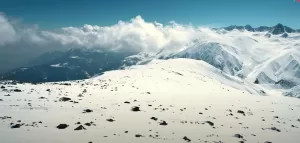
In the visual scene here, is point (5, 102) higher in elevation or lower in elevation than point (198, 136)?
higher

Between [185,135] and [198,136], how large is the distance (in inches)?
47.3

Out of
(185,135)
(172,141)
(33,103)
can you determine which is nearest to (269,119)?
(185,135)

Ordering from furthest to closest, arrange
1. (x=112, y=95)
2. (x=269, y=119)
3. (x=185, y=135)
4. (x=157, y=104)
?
(x=112, y=95)
(x=157, y=104)
(x=269, y=119)
(x=185, y=135)

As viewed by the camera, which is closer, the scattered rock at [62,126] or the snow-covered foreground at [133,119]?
the snow-covered foreground at [133,119]

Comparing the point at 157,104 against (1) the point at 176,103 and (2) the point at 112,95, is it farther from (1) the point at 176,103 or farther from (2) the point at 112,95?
(2) the point at 112,95

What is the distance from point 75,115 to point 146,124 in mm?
7779

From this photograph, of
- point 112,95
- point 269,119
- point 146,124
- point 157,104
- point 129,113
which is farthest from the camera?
point 112,95

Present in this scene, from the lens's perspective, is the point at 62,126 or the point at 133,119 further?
the point at 133,119

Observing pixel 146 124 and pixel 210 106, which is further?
pixel 210 106

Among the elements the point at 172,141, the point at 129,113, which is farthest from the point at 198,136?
the point at 129,113

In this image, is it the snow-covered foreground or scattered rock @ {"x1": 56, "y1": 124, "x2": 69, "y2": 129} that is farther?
scattered rock @ {"x1": 56, "y1": 124, "x2": 69, "y2": 129}

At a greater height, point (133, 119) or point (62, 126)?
point (133, 119)

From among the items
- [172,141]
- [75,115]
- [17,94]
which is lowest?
[172,141]

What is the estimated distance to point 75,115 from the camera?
A: 99.6 ft
